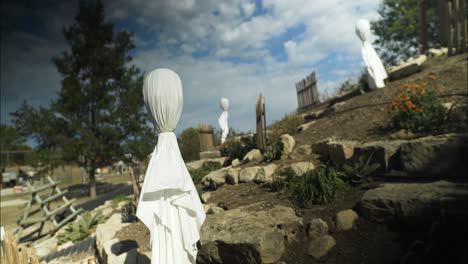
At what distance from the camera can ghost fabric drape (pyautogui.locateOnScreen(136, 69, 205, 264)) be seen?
9.16 feet

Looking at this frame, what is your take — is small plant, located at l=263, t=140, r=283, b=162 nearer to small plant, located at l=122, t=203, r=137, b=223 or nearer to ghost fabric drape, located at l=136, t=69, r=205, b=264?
small plant, located at l=122, t=203, r=137, b=223

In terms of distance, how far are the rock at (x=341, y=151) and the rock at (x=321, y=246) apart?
6.09 ft

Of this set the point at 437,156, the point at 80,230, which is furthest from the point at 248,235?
the point at 80,230

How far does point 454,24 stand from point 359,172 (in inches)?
318

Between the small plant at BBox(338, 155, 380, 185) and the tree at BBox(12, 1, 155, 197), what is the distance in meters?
11.9

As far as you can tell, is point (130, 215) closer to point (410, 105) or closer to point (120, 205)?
point (120, 205)

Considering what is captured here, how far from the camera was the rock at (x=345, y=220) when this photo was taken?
3373 millimetres

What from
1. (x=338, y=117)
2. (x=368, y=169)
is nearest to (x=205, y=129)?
(x=338, y=117)

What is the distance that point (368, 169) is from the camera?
418cm

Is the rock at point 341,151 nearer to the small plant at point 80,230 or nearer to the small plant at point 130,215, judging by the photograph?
the small plant at point 130,215

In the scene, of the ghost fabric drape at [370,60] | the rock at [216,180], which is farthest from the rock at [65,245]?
the ghost fabric drape at [370,60]

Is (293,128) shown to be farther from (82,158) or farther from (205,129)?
(82,158)

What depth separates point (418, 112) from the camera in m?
5.07

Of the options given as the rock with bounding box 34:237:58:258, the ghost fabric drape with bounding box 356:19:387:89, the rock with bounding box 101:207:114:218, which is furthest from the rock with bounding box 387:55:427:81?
the rock with bounding box 34:237:58:258
